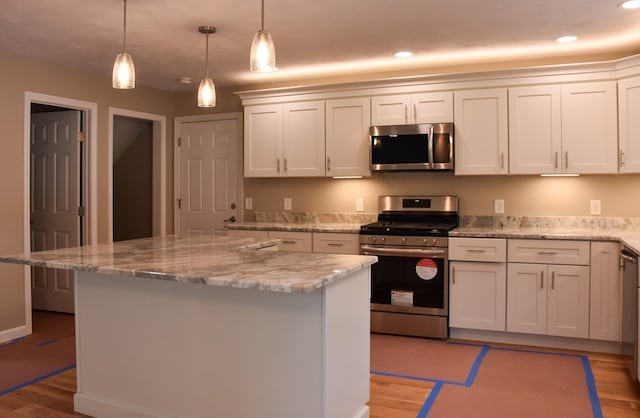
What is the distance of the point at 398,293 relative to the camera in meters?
4.40

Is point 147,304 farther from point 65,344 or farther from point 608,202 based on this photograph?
point 608,202

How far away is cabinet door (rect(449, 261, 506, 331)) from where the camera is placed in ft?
13.6

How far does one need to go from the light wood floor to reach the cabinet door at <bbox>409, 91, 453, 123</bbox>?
7.36 ft

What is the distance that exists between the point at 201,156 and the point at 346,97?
189 cm

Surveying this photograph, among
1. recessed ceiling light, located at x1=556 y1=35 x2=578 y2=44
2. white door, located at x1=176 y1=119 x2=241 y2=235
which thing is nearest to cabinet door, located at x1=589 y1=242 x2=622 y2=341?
recessed ceiling light, located at x1=556 y1=35 x2=578 y2=44

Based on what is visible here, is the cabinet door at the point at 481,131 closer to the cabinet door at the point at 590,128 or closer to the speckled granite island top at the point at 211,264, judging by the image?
the cabinet door at the point at 590,128

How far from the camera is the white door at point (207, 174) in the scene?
5699 mm

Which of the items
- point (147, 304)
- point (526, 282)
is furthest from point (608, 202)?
point (147, 304)

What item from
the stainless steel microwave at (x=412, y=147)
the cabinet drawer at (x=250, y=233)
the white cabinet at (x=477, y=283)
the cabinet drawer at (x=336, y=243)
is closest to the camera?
the white cabinet at (x=477, y=283)

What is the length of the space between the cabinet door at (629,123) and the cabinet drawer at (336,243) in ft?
7.06

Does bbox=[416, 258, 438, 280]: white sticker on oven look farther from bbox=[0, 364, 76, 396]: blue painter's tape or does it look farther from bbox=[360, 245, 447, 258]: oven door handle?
bbox=[0, 364, 76, 396]: blue painter's tape

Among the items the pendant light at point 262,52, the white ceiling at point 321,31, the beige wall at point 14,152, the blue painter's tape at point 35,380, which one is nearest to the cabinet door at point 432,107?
the white ceiling at point 321,31

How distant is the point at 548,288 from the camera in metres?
4.01

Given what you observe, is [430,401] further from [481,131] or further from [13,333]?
[13,333]
